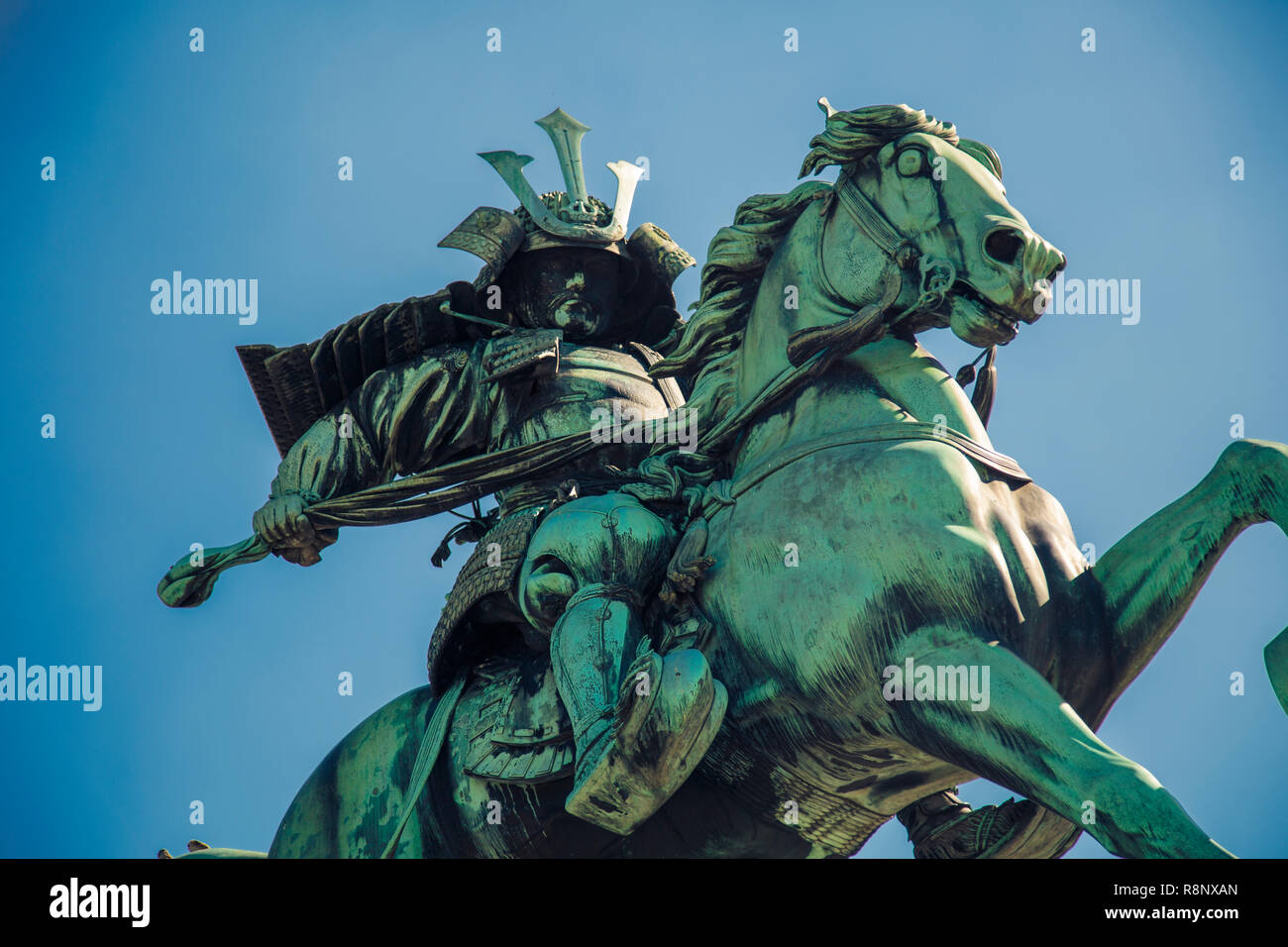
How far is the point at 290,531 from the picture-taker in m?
11.1

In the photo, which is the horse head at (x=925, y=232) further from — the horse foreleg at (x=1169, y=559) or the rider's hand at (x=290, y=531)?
the rider's hand at (x=290, y=531)

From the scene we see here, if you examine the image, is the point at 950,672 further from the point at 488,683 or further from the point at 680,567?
the point at 488,683

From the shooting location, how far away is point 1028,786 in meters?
8.56

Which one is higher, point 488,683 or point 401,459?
point 401,459

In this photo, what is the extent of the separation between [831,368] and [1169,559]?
1.61m

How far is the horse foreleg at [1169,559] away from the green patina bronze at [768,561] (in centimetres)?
1

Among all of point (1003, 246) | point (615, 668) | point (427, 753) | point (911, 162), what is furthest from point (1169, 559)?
point (427, 753)

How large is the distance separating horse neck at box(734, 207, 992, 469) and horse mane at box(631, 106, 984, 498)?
4.2 inches

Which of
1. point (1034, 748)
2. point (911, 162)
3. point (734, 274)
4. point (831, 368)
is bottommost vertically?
point (1034, 748)

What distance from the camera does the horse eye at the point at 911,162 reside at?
991 centimetres

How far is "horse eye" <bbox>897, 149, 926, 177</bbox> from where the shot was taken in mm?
9914

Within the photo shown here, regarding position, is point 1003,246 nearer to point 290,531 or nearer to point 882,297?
point 882,297
